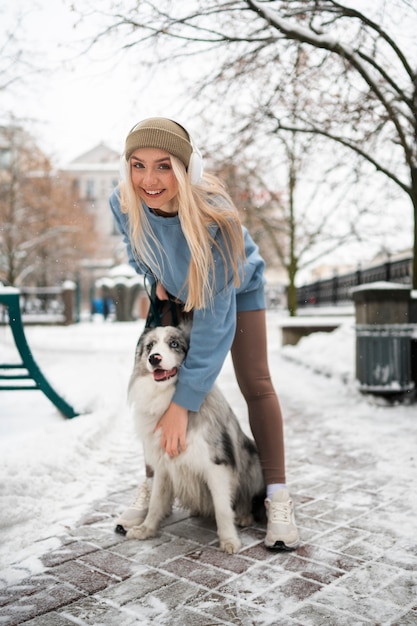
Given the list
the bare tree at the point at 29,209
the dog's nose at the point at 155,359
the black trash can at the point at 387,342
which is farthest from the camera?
the bare tree at the point at 29,209

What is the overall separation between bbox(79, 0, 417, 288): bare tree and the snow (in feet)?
A: 7.63

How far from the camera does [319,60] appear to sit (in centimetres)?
727

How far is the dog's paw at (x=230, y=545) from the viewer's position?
97.4 inches

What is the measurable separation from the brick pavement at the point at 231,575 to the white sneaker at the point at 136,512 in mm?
78

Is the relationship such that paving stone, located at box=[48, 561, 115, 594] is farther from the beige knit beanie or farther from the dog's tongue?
the beige knit beanie

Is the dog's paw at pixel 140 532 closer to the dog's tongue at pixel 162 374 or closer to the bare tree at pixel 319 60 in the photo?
the dog's tongue at pixel 162 374

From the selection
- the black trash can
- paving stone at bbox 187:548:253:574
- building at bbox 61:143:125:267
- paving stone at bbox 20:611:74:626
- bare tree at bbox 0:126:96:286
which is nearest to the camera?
paving stone at bbox 20:611:74:626

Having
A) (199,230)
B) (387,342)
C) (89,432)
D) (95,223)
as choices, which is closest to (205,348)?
(199,230)

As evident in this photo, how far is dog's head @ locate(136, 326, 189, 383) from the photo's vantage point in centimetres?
246

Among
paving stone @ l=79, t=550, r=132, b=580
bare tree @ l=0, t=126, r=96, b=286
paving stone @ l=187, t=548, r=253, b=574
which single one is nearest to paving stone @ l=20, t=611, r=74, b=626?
paving stone @ l=79, t=550, r=132, b=580

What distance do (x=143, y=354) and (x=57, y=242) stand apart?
82.7 feet

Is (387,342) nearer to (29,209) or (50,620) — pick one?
(50,620)

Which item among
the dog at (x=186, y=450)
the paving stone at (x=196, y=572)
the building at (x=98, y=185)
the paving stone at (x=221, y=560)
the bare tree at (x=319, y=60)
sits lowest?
the paving stone at (x=221, y=560)

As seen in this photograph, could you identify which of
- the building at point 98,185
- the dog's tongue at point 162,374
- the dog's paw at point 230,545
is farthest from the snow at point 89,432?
the building at point 98,185
